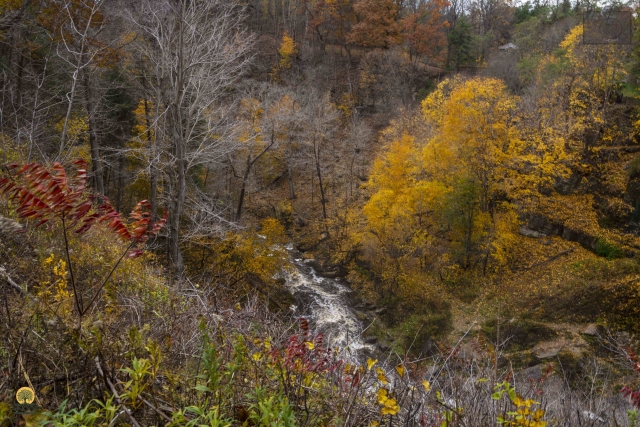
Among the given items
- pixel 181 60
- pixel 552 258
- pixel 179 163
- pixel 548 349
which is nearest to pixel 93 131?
pixel 179 163

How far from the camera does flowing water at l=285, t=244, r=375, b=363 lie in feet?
51.5

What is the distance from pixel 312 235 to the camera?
26.4 metres

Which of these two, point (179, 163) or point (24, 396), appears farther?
point (179, 163)

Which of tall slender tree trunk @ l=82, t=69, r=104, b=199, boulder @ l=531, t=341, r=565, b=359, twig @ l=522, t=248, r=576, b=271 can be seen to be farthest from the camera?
twig @ l=522, t=248, r=576, b=271

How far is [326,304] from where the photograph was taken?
18469 mm

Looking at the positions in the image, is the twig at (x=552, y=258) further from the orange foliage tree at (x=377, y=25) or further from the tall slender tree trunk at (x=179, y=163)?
the orange foliage tree at (x=377, y=25)

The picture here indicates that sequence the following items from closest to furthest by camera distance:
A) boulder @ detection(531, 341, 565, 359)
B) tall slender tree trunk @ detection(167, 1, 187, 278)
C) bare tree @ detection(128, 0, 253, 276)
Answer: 1. bare tree @ detection(128, 0, 253, 276)
2. tall slender tree trunk @ detection(167, 1, 187, 278)
3. boulder @ detection(531, 341, 565, 359)

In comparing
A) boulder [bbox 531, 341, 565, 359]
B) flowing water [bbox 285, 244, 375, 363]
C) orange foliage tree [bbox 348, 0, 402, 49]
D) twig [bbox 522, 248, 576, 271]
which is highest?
orange foliage tree [bbox 348, 0, 402, 49]

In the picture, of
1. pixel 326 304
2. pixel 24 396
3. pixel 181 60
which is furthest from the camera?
pixel 326 304

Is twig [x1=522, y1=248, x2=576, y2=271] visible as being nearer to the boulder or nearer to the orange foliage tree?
the boulder

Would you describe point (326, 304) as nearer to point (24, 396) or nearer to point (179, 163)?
point (179, 163)

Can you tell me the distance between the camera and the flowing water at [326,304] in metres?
15.7

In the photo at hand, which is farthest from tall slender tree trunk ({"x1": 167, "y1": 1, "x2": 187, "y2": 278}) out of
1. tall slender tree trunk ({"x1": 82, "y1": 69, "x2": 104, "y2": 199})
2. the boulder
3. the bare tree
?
the boulder

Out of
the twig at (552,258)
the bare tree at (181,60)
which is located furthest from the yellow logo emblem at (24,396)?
the twig at (552,258)
